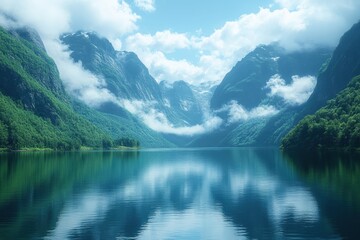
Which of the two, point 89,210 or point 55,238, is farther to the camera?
point 89,210

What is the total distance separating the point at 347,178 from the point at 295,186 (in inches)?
447

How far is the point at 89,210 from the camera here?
53.6 meters

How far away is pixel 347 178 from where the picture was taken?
77000 mm

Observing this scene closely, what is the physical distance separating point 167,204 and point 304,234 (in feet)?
80.1

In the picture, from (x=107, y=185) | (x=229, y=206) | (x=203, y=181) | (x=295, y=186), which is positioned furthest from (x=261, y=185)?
(x=107, y=185)

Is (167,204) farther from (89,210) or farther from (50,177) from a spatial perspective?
(50,177)

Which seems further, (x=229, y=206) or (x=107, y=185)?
(x=107, y=185)

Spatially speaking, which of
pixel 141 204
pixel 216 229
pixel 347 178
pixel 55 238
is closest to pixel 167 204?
pixel 141 204

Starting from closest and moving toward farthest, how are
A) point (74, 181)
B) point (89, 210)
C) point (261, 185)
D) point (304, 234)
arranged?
point (304, 234), point (89, 210), point (261, 185), point (74, 181)

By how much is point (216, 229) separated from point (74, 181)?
5110 centimetres

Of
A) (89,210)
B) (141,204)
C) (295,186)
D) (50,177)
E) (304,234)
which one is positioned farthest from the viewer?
(50,177)

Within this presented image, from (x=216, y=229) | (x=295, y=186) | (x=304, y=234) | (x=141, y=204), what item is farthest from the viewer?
(x=295, y=186)

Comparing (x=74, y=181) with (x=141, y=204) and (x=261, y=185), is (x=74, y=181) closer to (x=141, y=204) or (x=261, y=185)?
(x=141, y=204)

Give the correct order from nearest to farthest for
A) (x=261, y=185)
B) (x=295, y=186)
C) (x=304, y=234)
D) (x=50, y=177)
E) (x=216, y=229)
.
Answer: (x=304, y=234) < (x=216, y=229) < (x=295, y=186) < (x=261, y=185) < (x=50, y=177)
